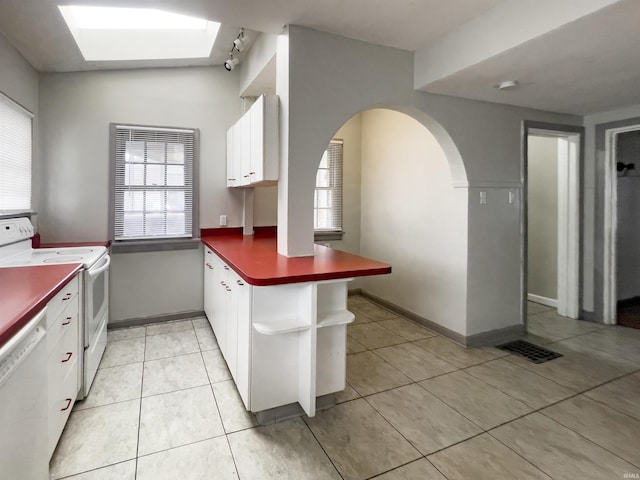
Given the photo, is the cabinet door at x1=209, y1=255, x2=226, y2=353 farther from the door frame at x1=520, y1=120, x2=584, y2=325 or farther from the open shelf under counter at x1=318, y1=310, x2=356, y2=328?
the door frame at x1=520, y1=120, x2=584, y2=325

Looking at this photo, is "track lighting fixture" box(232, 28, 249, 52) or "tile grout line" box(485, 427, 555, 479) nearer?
"tile grout line" box(485, 427, 555, 479)

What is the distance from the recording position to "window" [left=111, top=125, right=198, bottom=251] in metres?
3.46

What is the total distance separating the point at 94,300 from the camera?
247 cm

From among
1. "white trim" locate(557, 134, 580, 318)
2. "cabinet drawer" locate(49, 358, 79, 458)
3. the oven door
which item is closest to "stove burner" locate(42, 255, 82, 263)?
the oven door

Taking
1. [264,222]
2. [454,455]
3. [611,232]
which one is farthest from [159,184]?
[611,232]

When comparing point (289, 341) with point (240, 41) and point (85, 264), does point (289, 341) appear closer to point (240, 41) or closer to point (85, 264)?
point (85, 264)

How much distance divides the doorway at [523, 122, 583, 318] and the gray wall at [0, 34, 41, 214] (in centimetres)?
437

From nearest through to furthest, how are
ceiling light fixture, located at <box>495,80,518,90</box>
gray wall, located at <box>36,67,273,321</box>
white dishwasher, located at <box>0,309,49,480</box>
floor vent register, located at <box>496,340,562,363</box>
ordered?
1. white dishwasher, located at <box>0,309,49,480</box>
2. ceiling light fixture, located at <box>495,80,518,90</box>
3. floor vent register, located at <box>496,340,562,363</box>
4. gray wall, located at <box>36,67,273,321</box>

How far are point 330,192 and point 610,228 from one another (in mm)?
3161

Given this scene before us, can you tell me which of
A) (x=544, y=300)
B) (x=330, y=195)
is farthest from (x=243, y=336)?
(x=544, y=300)

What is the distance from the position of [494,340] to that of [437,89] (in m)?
2.33

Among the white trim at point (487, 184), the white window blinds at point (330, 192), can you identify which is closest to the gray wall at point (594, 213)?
the white trim at point (487, 184)

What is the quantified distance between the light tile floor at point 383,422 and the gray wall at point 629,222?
→ 1.76 m

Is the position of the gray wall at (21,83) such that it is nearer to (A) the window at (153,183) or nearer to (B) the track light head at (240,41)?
(A) the window at (153,183)
